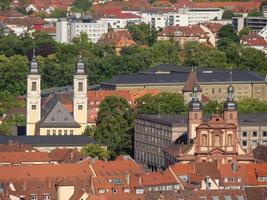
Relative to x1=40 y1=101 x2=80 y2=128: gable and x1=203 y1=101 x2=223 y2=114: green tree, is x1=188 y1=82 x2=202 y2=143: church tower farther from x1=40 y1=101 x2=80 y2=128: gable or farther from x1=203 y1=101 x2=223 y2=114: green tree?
x1=40 y1=101 x2=80 y2=128: gable

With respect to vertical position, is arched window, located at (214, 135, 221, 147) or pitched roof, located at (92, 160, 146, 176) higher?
arched window, located at (214, 135, 221, 147)

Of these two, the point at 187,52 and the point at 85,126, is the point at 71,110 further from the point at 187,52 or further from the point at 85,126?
the point at 187,52

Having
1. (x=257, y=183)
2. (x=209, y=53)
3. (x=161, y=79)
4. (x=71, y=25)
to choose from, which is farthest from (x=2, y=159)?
(x=71, y=25)

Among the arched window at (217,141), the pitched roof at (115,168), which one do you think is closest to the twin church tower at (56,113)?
the arched window at (217,141)

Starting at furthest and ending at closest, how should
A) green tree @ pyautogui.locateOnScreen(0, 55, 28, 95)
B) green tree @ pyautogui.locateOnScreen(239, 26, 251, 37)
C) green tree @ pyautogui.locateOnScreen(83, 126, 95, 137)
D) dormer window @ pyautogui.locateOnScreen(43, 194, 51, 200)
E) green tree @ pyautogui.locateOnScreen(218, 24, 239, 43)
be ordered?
green tree @ pyautogui.locateOnScreen(239, 26, 251, 37)
green tree @ pyautogui.locateOnScreen(218, 24, 239, 43)
green tree @ pyautogui.locateOnScreen(0, 55, 28, 95)
green tree @ pyautogui.locateOnScreen(83, 126, 95, 137)
dormer window @ pyautogui.locateOnScreen(43, 194, 51, 200)

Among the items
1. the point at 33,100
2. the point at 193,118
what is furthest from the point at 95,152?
the point at 33,100

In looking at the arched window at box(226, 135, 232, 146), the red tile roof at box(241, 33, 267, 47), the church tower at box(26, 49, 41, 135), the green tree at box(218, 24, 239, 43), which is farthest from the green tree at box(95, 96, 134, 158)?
the green tree at box(218, 24, 239, 43)

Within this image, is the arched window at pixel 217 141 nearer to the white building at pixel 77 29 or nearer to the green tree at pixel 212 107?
the green tree at pixel 212 107
